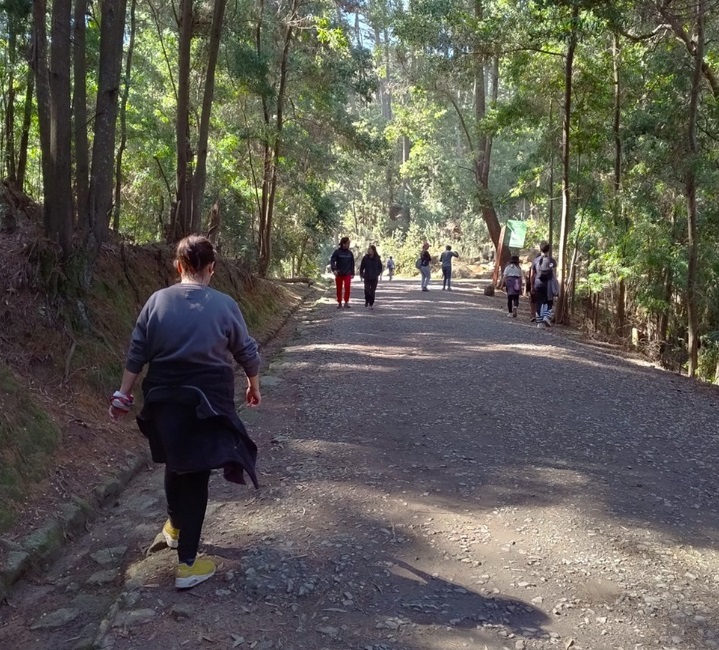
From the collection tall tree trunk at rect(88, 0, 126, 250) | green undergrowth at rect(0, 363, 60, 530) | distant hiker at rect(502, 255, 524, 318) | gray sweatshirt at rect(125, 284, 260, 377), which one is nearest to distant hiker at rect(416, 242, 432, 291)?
distant hiker at rect(502, 255, 524, 318)

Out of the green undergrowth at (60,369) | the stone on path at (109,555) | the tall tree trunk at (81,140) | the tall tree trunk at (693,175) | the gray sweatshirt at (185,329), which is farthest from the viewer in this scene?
the tall tree trunk at (693,175)

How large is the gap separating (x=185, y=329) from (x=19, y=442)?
2.88m

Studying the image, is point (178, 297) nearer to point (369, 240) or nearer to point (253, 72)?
point (253, 72)

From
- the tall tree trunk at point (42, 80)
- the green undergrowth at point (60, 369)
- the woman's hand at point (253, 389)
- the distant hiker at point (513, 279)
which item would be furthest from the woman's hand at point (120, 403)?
the distant hiker at point (513, 279)

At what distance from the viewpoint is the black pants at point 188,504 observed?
4.20m

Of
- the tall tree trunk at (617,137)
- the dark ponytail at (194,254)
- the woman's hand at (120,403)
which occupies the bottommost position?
the woman's hand at (120,403)

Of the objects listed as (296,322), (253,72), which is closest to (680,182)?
(296,322)

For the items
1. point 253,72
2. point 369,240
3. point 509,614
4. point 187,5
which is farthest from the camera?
point 369,240

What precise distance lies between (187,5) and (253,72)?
4899mm

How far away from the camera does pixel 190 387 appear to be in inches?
158

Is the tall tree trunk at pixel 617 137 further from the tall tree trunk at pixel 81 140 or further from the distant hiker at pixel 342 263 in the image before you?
the tall tree trunk at pixel 81 140

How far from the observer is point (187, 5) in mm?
14367

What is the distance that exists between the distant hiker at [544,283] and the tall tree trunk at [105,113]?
35.5ft

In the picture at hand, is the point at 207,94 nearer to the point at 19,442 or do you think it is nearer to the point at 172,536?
the point at 19,442
